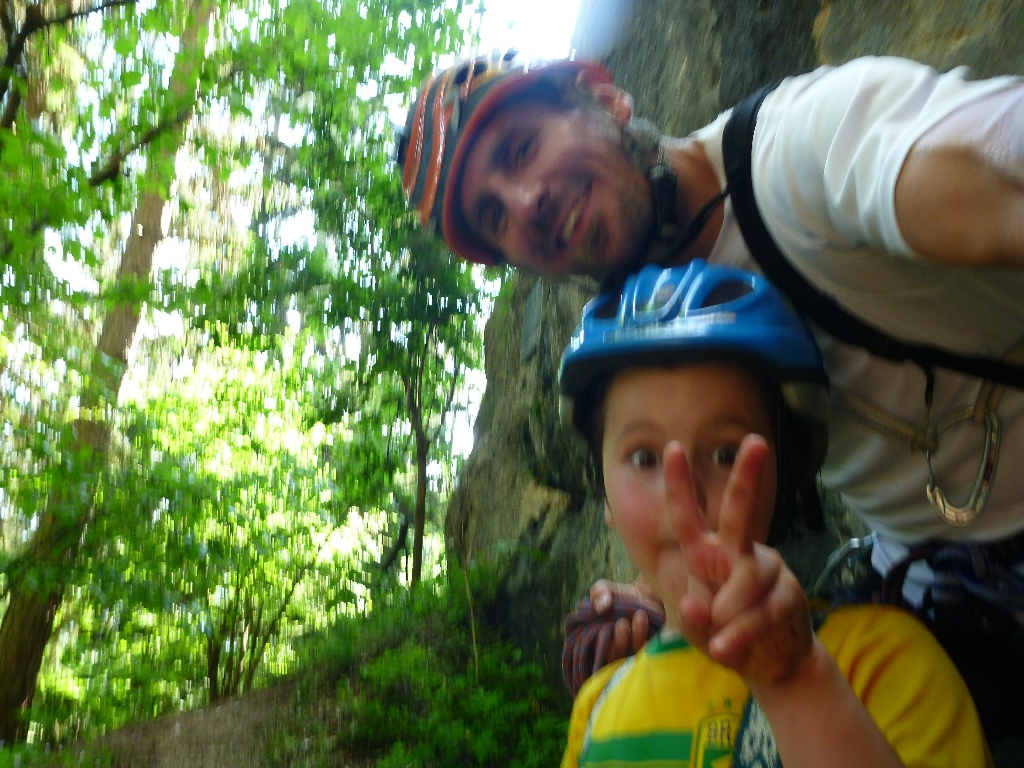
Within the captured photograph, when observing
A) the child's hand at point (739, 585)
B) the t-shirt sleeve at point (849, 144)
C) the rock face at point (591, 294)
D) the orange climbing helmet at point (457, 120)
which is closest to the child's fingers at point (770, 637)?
the child's hand at point (739, 585)

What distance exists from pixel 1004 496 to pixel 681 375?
0.52m

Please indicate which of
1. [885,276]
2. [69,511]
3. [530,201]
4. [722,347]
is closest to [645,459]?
[722,347]

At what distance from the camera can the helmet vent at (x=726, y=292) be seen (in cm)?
107

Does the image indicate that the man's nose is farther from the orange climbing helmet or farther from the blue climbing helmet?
the blue climbing helmet

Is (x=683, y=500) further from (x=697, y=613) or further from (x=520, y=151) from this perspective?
(x=520, y=151)

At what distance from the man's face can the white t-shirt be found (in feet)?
1.07

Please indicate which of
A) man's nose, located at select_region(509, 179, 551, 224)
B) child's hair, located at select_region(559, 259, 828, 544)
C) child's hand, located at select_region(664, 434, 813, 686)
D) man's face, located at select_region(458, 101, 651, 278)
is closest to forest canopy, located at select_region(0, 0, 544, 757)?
man's face, located at select_region(458, 101, 651, 278)

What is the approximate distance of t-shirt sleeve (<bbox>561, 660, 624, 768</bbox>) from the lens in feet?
3.79

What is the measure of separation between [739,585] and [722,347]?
1.34 feet

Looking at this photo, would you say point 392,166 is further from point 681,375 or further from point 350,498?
point 681,375

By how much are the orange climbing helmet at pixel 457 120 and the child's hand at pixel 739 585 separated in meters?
1.18

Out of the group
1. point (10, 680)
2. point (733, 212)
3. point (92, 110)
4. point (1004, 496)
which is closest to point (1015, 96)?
point (733, 212)

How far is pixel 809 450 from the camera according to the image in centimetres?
111

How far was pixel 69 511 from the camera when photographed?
4074mm
